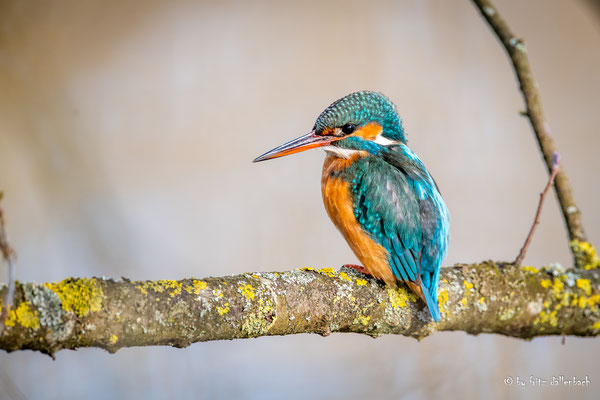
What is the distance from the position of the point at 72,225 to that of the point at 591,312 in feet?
6.75

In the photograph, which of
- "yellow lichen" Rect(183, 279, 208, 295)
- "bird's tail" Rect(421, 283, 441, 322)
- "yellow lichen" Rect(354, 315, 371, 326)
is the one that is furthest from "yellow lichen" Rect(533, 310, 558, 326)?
"yellow lichen" Rect(183, 279, 208, 295)

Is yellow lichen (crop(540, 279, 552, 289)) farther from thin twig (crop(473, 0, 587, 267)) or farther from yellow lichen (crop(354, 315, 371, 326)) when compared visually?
yellow lichen (crop(354, 315, 371, 326))

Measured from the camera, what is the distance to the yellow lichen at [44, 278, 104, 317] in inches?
41.7

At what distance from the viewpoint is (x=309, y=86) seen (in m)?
3.10

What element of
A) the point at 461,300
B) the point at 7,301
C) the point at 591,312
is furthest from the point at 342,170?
the point at 7,301

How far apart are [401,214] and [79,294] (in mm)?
862

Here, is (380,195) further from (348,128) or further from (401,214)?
(348,128)

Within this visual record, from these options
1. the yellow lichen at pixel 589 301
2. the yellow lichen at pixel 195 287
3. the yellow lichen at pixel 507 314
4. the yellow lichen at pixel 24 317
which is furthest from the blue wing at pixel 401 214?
the yellow lichen at pixel 24 317

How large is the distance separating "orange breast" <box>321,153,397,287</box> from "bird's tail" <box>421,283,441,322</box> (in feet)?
0.36

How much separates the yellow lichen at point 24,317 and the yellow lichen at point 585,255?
5.26 ft

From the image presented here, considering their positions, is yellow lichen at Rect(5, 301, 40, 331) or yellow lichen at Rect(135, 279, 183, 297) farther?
yellow lichen at Rect(135, 279, 183, 297)

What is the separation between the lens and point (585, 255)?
196 cm

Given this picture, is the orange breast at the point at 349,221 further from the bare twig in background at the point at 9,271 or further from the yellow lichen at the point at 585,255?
the bare twig in background at the point at 9,271

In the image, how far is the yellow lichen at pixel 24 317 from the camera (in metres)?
0.99
